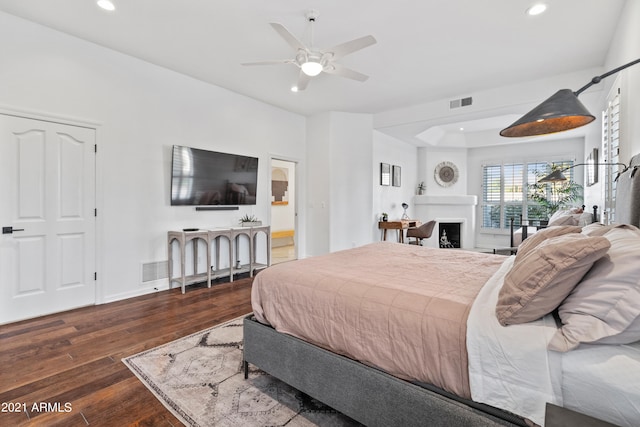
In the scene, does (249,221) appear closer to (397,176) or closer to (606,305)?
(397,176)

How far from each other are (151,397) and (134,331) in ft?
Answer: 3.89

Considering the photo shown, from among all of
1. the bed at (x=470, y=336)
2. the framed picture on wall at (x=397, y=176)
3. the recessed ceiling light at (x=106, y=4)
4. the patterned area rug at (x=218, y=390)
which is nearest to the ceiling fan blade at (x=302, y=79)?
the recessed ceiling light at (x=106, y=4)

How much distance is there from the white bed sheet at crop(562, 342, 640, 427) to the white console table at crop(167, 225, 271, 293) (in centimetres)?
393

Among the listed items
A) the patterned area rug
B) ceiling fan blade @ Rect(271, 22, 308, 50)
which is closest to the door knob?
the patterned area rug

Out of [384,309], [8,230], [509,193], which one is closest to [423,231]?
[509,193]

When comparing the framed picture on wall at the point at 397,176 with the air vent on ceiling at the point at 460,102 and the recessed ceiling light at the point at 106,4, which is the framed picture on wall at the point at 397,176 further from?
the recessed ceiling light at the point at 106,4

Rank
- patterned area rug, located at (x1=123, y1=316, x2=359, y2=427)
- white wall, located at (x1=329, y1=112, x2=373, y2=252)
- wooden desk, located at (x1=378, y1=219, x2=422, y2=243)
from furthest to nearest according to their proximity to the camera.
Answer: wooden desk, located at (x1=378, y1=219, x2=422, y2=243)
white wall, located at (x1=329, y1=112, x2=373, y2=252)
patterned area rug, located at (x1=123, y1=316, x2=359, y2=427)

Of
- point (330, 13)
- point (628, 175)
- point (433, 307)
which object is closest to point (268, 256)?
point (330, 13)

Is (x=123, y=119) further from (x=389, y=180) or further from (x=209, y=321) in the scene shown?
(x=389, y=180)

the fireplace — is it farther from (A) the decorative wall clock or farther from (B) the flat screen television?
(B) the flat screen television

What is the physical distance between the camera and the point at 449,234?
8031 mm

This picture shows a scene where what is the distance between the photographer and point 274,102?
5.42 metres

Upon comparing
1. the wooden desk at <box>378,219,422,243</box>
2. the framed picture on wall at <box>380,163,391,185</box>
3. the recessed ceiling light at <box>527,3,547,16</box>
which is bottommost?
the wooden desk at <box>378,219,422,243</box>

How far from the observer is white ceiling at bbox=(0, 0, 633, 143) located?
2811mm
